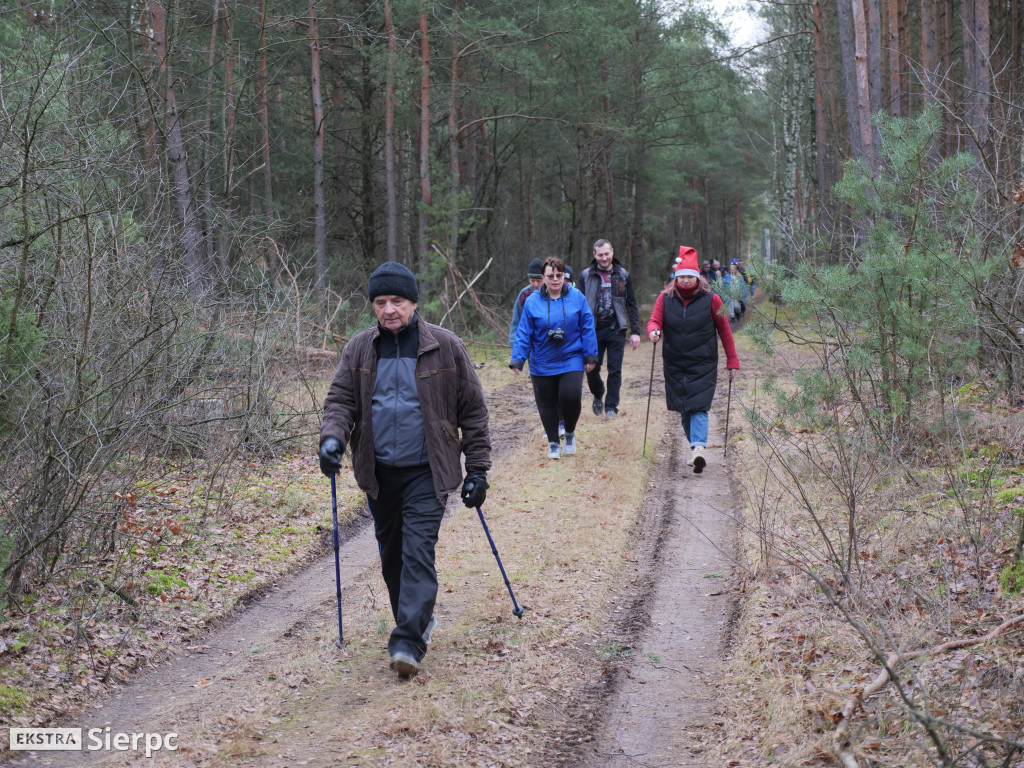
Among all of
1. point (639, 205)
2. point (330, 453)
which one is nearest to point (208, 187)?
point (330, 453)

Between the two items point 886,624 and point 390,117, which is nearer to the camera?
point 886,624

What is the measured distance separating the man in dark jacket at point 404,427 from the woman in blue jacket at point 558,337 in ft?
15.6

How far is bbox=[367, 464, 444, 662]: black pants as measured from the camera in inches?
197

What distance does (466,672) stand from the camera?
5.10m

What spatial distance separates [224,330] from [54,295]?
2.81m

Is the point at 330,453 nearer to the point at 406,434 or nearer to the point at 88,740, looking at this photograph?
the point at 406,434

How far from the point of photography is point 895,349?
26.9ft

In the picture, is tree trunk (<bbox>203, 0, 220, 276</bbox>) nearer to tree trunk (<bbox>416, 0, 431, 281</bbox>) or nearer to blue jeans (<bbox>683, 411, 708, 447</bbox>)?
tree trunk (<bbox>416, 0, 431, 281</bbox>)

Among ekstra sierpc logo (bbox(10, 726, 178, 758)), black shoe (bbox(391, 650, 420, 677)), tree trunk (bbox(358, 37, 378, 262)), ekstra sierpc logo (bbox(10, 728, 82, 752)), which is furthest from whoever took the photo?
tree trunk (bbox(358, 37, 378, 262))

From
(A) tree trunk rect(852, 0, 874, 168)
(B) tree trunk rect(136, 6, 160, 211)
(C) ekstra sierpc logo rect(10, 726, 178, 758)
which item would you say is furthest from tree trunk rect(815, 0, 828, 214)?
(C) ekstra sierpc logo rect(10, 726, 178, 758)

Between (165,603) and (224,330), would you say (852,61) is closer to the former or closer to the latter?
(224,330)

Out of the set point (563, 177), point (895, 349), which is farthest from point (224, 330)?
point (563, 177)

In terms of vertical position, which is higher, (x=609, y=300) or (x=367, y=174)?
(x=367, y=174)

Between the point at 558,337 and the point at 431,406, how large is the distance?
4975 mm
